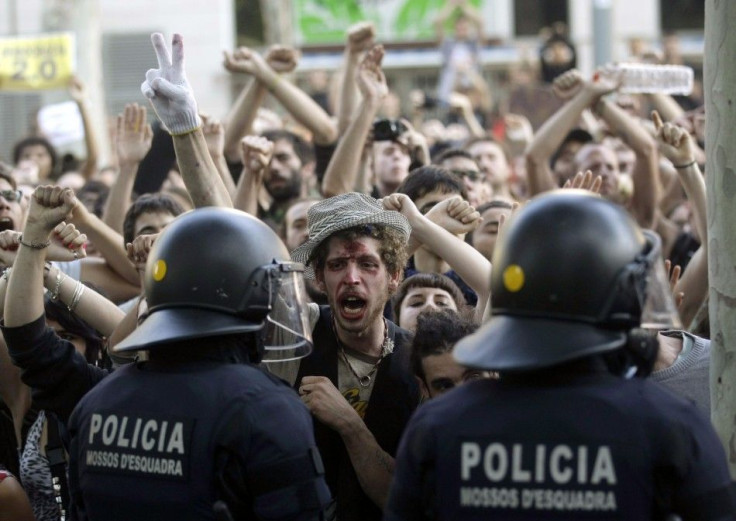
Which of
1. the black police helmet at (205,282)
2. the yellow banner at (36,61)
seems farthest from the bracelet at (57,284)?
the yellow banner at (36,61)

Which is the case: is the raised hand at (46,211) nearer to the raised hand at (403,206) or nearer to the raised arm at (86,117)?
the raised hand at (403,206)

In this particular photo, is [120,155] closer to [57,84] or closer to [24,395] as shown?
[24,395]

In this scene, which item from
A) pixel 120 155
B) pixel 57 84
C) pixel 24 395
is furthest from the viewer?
pixel 57 84

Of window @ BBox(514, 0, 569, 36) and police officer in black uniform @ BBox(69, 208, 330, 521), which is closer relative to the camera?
police officer in black uniform @ BBox(69, 208, 330, 521)

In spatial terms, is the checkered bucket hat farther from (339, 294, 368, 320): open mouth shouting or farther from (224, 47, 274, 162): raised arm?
(224, 47, 274, 162): raised arm

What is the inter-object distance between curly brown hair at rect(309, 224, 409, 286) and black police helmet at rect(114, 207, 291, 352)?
3.37 ft

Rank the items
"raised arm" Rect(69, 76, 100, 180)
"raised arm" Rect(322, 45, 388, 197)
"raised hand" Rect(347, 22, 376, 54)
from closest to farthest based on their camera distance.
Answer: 1. "raised arm" Rect(322, 45, 388, 197)
2. "raised hand" Rect(347, 22, 376, 54)
3. "raised arm" Rect(69, 76, 100, 180)

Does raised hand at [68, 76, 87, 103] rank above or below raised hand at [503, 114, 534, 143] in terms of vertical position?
above

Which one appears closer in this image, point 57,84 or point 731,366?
point 731,366

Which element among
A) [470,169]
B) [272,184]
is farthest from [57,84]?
[470,169]

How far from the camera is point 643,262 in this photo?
111 inches

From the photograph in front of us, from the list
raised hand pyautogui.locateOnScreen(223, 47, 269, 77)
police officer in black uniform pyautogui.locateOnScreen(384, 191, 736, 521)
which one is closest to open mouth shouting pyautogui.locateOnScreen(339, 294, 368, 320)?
police officer in black uniform pyautogui.locateOnScreen(384, 191, 736, 521)

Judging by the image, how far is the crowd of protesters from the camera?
315 cm

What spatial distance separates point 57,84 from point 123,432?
28.4 ft
